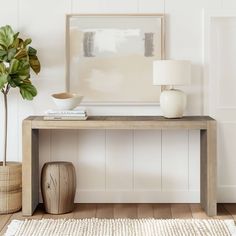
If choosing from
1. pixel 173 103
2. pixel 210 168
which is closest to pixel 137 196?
pixel 210 168

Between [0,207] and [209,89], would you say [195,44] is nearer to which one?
[209,89]

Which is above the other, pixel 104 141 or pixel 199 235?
pixel 104 141

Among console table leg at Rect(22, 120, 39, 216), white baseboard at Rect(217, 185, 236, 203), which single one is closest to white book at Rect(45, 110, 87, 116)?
console table leg at Rect(22, 120, 39, 216)

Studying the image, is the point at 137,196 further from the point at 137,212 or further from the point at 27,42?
the point at 27,42

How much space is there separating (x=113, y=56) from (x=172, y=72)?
2.09 ft

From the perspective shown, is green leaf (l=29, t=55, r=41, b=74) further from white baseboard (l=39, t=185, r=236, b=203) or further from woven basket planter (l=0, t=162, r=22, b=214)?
white baseboard (l=39, t=185, r=236, b=203)

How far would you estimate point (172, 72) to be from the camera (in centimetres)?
439

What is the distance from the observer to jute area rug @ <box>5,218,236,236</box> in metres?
3.88

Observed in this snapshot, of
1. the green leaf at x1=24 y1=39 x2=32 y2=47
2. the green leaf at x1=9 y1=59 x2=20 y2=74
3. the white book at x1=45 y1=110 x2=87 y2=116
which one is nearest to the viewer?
the green leaf at x1=9 y1=59 x2=20 y2=74

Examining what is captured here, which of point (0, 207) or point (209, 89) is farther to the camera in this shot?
point (209, 89)

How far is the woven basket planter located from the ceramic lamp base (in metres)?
1.36

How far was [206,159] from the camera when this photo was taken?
173 inches

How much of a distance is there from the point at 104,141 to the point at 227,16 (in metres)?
1.59

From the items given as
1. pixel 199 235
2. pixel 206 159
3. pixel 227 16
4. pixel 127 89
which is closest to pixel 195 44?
pixel 227 16
